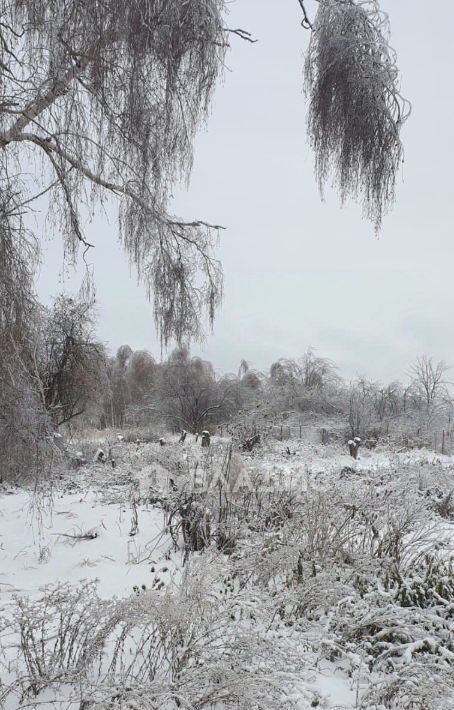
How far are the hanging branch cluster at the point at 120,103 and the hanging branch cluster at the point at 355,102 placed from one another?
507 mm

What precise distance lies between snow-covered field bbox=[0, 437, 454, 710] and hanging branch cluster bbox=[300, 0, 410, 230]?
2.19m

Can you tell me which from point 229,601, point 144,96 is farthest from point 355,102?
point 229,601

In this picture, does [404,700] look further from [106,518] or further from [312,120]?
[106,518]

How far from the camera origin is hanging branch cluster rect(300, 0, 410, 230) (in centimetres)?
228

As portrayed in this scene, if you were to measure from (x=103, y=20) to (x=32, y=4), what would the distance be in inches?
12.1

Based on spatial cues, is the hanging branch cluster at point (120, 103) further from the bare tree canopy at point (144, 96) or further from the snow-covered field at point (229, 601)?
the snow-covered field at point (229, 601)

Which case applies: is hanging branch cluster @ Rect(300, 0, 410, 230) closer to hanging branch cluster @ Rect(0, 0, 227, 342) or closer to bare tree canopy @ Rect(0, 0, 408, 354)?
bare tree canopy @ Rect(0, 0, 408, 354)

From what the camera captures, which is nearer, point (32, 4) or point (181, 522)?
point (32, 4)

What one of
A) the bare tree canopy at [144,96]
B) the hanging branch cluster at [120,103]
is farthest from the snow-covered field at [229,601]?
the bare tree canopy at [144,96]

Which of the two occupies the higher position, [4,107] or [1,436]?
[4,107]

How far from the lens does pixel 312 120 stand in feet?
8.05

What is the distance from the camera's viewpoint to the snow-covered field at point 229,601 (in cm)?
223

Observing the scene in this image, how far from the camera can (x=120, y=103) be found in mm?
2314

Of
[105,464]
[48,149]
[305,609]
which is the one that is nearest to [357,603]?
[305,609]
